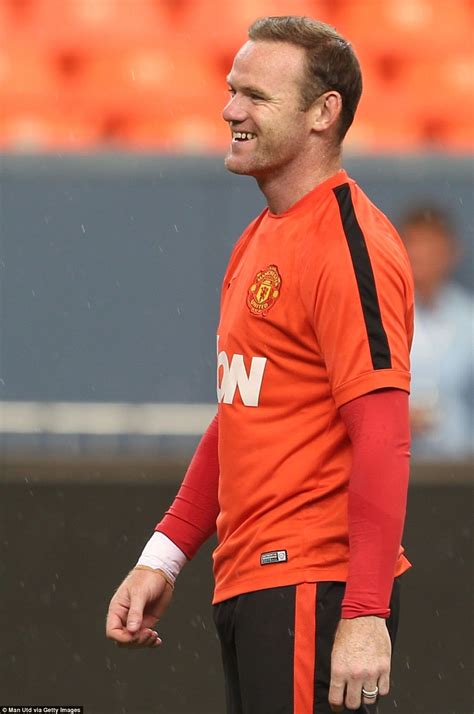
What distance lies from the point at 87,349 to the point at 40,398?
0.77 feet

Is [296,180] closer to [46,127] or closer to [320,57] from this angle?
[320,57]

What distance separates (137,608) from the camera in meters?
2.67

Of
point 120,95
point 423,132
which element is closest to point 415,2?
point 423,132

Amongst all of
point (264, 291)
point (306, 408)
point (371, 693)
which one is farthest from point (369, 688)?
point (264, 291)

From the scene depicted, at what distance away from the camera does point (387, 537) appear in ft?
7.48

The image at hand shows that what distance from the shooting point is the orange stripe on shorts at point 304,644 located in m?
Answer: 2.38

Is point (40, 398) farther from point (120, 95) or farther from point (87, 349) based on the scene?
point (120, 95)

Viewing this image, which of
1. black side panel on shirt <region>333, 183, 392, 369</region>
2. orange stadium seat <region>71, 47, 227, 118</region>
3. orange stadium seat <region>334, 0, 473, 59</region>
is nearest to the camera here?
black side panel on shirt <region>333, 183, 392, 369</region>

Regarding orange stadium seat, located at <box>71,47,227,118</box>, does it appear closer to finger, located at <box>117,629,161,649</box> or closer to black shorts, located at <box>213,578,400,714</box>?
finger, located at <box>117,629,161,649</box>

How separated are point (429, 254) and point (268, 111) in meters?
2.68

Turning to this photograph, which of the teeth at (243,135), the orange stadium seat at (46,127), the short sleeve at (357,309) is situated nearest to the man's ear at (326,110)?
the teeth at (243,135)

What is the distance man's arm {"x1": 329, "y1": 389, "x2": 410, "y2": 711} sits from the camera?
222cm

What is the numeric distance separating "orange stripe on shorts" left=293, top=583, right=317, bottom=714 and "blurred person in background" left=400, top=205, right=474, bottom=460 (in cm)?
230

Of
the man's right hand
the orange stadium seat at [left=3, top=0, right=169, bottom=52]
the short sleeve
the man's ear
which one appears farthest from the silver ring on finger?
the orange stadium seat at [left=3, top=0, right=169, bottom=52]
